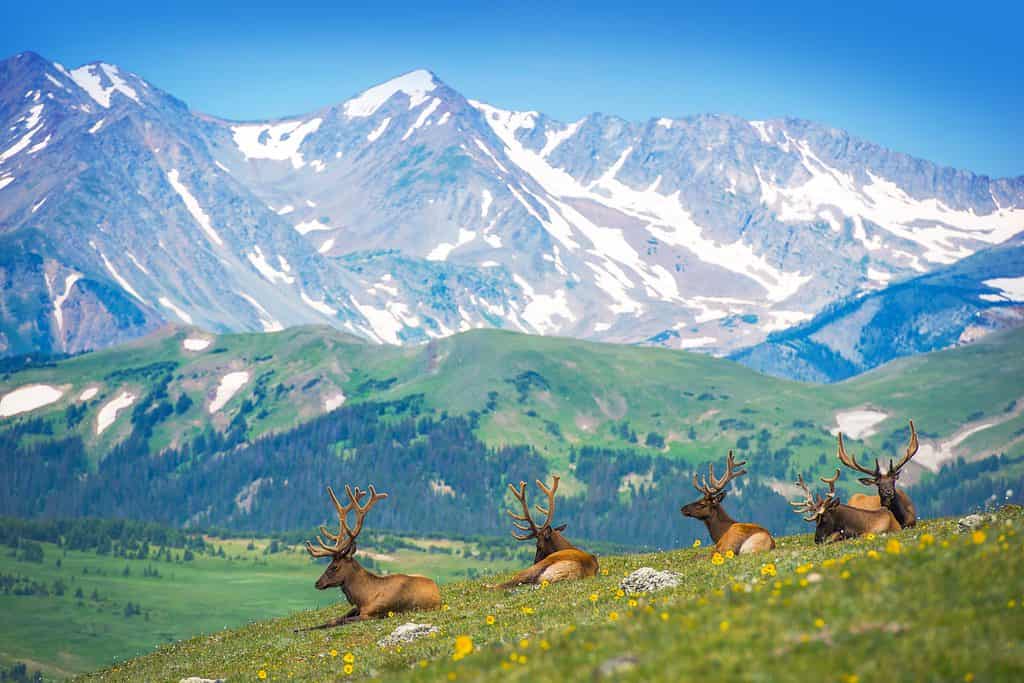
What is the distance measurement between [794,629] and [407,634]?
17659 mm

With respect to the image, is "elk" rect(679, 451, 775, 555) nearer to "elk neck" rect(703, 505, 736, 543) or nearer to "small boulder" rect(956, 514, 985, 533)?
"elk neck" rect(703, 505, 736, 543)

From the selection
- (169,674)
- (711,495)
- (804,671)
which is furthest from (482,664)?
(711,495)

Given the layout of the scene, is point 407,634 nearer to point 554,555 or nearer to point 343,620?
point 343,620

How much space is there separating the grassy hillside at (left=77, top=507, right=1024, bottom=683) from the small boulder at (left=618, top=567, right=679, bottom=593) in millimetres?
1118

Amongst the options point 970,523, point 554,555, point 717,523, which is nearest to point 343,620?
point 554,555

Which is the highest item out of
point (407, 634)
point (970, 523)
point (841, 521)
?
point (970, 523)

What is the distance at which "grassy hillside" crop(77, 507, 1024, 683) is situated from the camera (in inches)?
734

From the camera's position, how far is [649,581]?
34125mm

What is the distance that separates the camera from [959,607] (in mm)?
20406

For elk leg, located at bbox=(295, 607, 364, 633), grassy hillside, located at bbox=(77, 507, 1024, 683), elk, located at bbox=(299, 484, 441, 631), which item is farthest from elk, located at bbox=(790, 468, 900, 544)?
elk leg, located at bbox=(295, 607, 364, 633)

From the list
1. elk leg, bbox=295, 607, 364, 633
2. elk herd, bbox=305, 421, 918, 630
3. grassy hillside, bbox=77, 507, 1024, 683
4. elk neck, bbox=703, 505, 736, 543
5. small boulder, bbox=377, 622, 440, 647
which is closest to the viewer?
grassy hillside, bbox=77, 507, 1024, 683

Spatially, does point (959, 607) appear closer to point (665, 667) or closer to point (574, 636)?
point (665, 667)

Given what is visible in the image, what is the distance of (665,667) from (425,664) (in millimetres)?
7110

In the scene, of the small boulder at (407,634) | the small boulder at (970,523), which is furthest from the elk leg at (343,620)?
the small boulder at (970,523)
